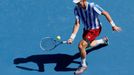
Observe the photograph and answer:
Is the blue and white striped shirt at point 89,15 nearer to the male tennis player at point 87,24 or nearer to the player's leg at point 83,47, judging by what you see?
the male tennis player at point 87,24

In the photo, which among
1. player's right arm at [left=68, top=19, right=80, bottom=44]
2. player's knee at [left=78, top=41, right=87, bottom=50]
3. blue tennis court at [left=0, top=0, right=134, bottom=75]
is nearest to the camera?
player's right arm at [left=68, top=19, right=80, bottom=44]

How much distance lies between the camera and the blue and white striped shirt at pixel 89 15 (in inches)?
491

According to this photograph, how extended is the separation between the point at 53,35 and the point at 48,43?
0.66 metres

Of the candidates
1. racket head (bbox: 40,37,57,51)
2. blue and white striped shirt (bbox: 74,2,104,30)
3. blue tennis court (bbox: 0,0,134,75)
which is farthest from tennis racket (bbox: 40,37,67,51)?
blue and white striped shirt (bbox: 74,2,104,30)

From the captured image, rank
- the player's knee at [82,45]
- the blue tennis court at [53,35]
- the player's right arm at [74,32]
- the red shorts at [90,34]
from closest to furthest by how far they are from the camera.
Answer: the player's right arm at [74,32] < the player's knee at [82,45] < the red shorts at [90,34] < the blue tennis court at [53,35]

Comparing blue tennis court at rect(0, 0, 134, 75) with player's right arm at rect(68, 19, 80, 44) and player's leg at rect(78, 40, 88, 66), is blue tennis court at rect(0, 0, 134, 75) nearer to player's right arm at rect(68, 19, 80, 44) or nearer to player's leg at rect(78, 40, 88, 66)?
player's leg at rect(78, 40, 88, 66)

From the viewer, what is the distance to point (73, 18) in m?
14.2

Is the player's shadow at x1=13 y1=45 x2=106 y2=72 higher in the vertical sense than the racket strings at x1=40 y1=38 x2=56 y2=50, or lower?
lower

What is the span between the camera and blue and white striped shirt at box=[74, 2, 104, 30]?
1246 centimetres

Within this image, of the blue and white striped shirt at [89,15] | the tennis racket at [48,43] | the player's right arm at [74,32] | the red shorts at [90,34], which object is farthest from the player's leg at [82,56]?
the tennis racket at [48,43]

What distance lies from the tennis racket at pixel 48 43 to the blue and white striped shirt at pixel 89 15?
824 mm

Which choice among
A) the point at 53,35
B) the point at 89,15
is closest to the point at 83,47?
the point at 89,15

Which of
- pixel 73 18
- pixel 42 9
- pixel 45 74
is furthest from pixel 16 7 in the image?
pixel 45 74

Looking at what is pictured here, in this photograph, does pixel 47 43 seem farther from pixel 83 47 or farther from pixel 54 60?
pixel 83 47
